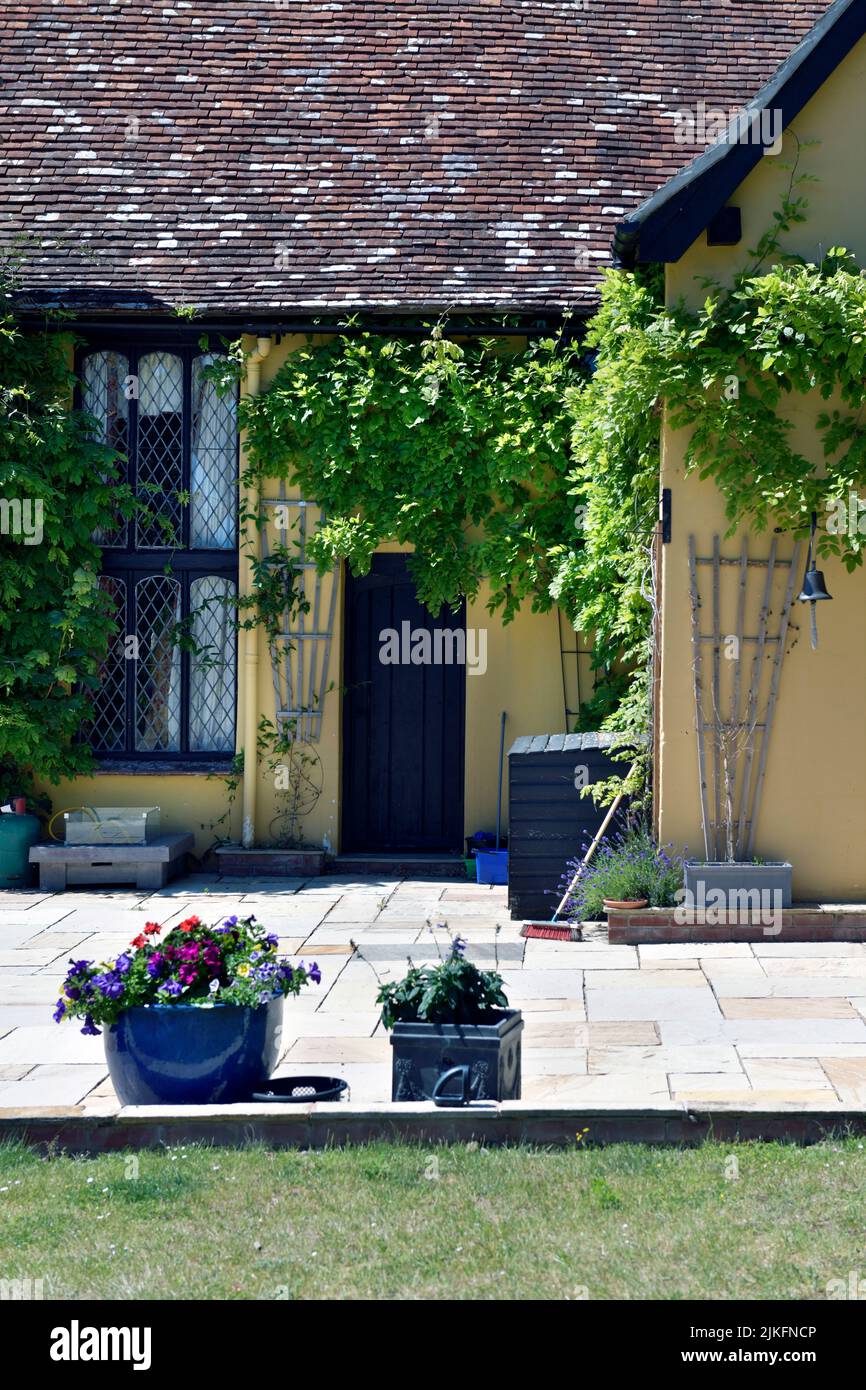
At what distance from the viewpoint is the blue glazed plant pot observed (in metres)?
6.14

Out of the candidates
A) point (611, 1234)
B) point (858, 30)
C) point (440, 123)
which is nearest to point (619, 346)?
point (858, 30)

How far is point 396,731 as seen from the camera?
1305 centimetres

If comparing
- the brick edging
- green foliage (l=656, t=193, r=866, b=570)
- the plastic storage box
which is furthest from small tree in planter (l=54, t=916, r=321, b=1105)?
the plastic storage box

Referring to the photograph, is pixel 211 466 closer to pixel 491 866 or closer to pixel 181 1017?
pixel 491 866

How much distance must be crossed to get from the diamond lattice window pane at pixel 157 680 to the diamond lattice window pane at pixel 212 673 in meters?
0.14

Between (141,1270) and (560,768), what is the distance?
20.5ft

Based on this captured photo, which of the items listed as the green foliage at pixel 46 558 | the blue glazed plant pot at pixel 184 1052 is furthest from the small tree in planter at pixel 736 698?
the green foliage at pixel 46 558

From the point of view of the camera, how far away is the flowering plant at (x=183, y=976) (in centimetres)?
618

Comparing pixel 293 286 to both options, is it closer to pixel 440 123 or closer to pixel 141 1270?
pixel 440 123

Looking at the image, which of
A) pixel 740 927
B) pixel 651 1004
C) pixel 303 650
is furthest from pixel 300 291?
pixel 651 1004

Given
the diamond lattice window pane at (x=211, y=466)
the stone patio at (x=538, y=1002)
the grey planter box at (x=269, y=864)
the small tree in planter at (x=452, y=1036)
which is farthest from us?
the diamond lattice window pane at (x=211, y=466)

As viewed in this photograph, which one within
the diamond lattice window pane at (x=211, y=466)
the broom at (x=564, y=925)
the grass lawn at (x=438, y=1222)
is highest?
the diamond lattice window pane at (x=211, y=466)

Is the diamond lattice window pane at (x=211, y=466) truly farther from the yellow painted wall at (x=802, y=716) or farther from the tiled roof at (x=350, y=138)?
the yellow painted wall at (x=802, y=716)

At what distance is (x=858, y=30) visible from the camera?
9859mm
